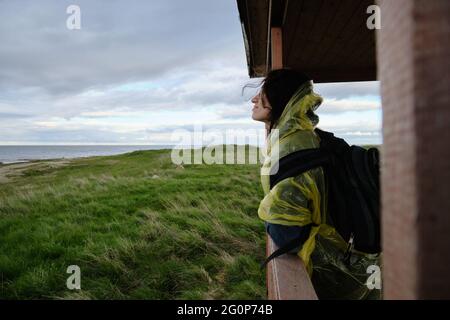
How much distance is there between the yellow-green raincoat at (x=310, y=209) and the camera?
1417 millimetres

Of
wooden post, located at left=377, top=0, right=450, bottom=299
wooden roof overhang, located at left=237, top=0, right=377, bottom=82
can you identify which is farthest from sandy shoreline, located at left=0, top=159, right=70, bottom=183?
wooden post, located at left=377, top=0, right=450, bottom=299

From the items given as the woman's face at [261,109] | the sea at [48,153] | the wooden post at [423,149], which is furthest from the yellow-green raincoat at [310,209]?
the sea at [48,153]

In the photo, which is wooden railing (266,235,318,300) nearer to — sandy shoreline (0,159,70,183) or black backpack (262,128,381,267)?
black backpack (262,128,381,267)

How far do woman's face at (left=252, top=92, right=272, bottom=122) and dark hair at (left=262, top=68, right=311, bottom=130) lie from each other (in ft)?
0.09

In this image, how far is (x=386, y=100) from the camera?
422 mm

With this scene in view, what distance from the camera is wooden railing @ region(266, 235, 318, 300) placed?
1045 millimetres

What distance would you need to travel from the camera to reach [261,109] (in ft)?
6.61

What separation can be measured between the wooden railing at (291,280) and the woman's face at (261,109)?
0.97 m

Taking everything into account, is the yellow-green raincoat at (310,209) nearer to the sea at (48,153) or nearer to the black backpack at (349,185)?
the black backpack at (349,185)

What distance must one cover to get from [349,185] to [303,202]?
29 cm

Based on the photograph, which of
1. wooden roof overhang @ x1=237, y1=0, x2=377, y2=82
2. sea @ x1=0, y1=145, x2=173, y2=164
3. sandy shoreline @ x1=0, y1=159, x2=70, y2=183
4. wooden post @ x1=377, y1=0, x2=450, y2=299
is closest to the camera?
wooden post @ x1=377, y1=0, x2=450, y2=299
